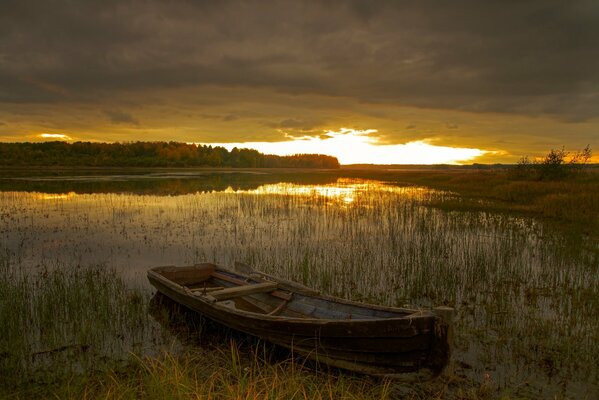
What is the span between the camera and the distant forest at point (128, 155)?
10381cm

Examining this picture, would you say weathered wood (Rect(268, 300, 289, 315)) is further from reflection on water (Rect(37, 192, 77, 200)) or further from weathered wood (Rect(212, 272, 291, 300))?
reflection on water (Rect(37, 192, 77, 200))

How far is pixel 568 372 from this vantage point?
5.71 metres

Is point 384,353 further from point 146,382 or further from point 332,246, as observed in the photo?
point 332,246

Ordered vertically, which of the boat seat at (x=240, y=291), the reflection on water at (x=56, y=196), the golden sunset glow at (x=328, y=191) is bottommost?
the boat seat at (x=240, y=291)

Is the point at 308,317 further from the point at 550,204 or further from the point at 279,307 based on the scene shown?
the point at 550,204

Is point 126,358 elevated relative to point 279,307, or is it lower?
lower

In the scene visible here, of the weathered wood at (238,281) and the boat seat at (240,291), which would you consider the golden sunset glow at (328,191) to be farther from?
the boat seat at (240,291)

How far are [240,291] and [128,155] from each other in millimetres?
127184

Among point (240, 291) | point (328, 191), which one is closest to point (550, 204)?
point (328, 191)

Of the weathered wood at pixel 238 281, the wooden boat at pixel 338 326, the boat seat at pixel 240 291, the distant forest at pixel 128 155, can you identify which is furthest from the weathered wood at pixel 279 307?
the distant forest at pixel 128 155

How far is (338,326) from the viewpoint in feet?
17.6

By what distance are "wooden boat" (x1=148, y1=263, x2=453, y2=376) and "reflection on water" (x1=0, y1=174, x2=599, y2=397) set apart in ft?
4.83

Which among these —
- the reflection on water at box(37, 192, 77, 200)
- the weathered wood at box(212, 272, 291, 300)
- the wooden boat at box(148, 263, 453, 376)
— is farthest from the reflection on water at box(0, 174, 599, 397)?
the reflection on water at box(37, 192, 77, 200)

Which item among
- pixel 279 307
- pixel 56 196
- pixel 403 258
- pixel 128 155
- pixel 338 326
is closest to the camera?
pixel 338 326
